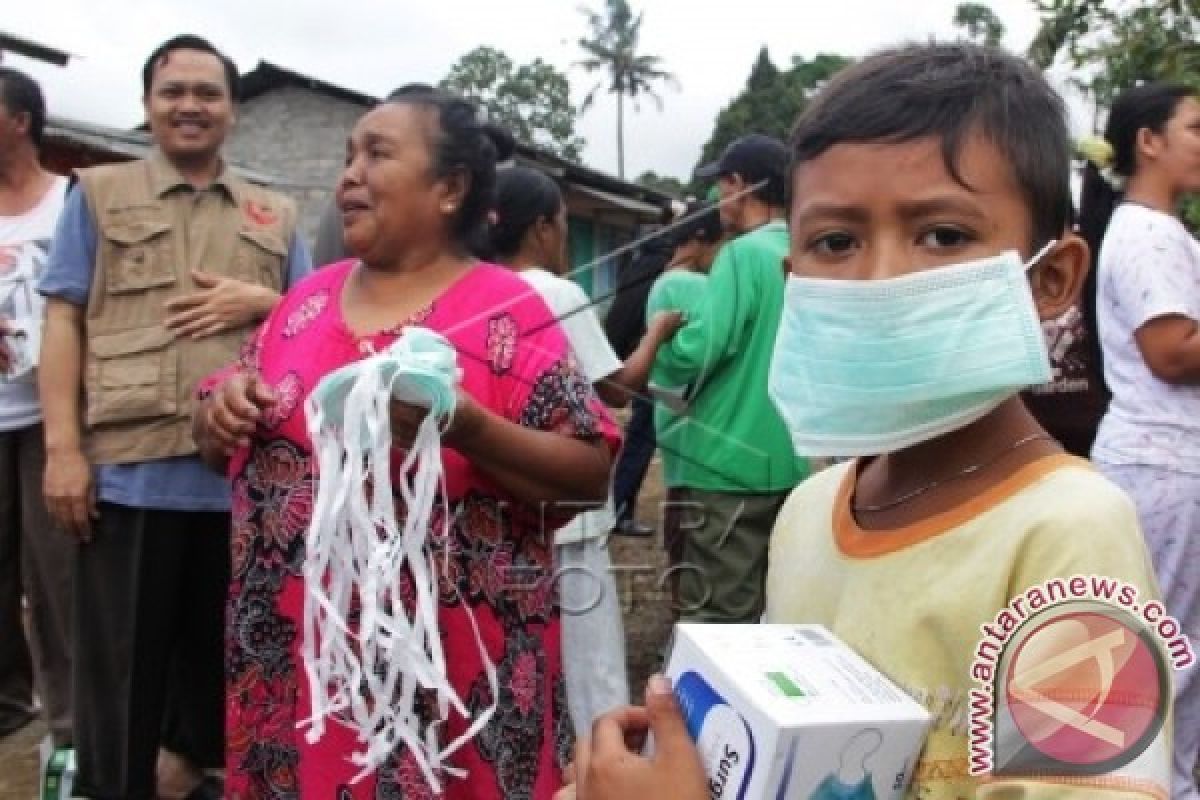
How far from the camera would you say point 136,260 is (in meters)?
2.73

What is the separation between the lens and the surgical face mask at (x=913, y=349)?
108 cm

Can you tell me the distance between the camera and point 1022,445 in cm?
111

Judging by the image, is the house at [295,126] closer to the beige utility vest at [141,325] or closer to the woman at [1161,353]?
the beige utility vest at [141,325]

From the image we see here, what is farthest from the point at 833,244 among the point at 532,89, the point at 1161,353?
the point at 532,89

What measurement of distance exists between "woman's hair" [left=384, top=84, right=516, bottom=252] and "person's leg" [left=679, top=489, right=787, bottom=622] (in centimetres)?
137

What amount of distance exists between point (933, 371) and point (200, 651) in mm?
2297

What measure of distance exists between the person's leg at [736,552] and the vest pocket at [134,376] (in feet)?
4.78

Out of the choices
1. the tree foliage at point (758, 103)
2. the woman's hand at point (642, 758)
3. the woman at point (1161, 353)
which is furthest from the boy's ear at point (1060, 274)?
the tree foliage at point (758, 103)

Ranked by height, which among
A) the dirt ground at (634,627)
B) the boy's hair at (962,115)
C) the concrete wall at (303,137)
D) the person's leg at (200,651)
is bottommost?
the dirt ground at (634,627)

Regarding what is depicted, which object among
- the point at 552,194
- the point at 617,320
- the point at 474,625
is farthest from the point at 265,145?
the point at 474,625

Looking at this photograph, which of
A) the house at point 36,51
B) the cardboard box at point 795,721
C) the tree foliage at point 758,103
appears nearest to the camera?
the cardboard box at point 795,721

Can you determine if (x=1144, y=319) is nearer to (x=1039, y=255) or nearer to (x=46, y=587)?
(x=1039, y=255)

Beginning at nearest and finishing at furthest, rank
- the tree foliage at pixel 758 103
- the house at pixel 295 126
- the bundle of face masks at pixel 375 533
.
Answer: the bundle of face masks at pixel 375 533 < the house at pixel 295 126 < the tree foliage at pixel 758 103

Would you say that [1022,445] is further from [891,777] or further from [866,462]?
[891,777]
